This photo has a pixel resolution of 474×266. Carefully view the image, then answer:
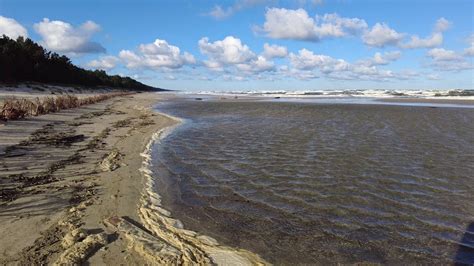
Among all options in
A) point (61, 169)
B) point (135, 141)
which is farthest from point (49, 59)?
point (61, 169)

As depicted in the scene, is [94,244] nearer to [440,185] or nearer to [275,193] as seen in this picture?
[275,193]

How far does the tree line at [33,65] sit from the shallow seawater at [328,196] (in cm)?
4380

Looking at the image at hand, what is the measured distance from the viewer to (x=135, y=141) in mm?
12320

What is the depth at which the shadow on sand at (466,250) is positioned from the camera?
13.8ft

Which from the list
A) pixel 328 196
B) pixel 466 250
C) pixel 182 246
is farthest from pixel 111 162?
pixel 466 250

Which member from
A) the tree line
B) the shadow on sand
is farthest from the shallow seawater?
the tree line

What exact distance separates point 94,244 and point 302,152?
23.1 feet

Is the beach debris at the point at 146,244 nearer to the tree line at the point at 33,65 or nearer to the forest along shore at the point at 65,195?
the forest along shore at the point at 65,195

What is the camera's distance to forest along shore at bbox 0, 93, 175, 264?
4168mm

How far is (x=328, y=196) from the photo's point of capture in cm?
646

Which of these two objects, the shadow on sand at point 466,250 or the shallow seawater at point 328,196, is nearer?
the shadow on sand at point 466,250

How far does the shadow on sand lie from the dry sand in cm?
222

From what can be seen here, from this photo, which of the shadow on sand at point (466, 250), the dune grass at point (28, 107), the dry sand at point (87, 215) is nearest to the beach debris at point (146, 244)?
the dry sand at point (87, 215)

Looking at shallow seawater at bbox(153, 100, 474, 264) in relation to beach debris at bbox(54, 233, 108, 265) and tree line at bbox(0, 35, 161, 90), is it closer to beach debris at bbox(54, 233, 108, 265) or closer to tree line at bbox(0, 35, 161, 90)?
beach debris at bbox(54, 233, 108, 265)
